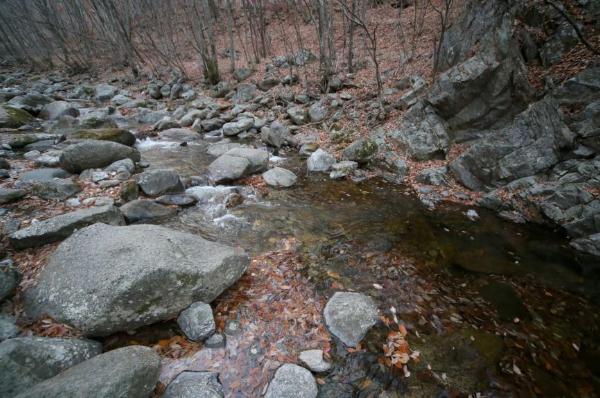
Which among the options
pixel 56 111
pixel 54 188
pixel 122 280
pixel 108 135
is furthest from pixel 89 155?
pixel 56 111

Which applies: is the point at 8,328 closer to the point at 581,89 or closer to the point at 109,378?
the point at 109,378

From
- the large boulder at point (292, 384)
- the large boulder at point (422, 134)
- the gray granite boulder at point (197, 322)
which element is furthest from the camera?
the large boulder at point (422, 134)

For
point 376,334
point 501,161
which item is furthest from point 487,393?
point 501,161

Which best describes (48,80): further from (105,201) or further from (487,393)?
(487,393)

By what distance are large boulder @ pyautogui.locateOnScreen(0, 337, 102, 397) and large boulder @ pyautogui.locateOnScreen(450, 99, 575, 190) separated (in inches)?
334

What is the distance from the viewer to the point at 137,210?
5.68 meters

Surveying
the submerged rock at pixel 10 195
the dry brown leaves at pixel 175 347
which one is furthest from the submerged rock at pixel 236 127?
the dry brown leaves at pixel 175 347

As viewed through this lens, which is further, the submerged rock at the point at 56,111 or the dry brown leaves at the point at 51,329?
the submerged rock at the point at 56,111

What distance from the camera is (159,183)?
6.68 metres

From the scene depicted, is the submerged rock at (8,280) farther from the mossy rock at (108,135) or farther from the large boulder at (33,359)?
the mossy rock at (108,135)

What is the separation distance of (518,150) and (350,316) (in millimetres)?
6598

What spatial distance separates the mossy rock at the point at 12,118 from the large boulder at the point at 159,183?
923 centimetres

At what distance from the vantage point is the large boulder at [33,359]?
2283 millimetres

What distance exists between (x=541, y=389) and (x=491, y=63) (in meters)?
8.58
